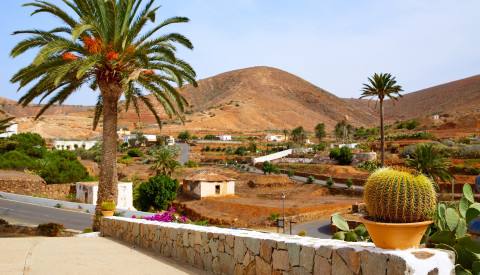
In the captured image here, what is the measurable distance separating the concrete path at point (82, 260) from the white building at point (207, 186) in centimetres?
3417

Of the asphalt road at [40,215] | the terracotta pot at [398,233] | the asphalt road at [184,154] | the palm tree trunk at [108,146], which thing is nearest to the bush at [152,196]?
the asphalt road at [40,215]

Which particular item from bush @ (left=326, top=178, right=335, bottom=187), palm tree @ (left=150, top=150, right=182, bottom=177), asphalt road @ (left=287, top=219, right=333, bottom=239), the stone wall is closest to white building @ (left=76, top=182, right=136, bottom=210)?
the stone wall

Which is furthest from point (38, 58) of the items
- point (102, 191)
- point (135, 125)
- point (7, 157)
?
point (135, 125)

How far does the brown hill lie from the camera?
13562 centimetres

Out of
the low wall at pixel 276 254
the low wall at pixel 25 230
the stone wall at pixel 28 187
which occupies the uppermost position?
the low wall at pixel 276 254

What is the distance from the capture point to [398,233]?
3.67 metres

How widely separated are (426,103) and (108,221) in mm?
159117

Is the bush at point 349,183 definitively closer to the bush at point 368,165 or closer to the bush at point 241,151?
the bush at point 368,165

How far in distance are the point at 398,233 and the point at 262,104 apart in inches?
5885

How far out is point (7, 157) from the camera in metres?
44.0

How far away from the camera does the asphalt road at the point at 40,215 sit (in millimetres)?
22188

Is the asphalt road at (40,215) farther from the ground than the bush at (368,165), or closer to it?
closer to it

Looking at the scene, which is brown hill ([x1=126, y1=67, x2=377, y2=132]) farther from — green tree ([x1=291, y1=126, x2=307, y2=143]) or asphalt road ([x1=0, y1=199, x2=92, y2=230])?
asphalt road ([x1=0, y1=199, x2=92, y2=230])

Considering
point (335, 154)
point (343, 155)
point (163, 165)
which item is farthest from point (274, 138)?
point (163, 165)
